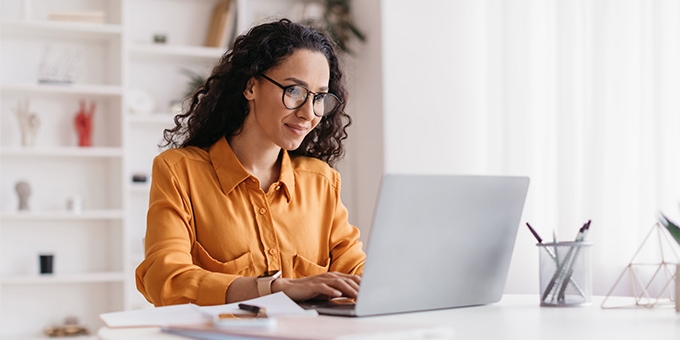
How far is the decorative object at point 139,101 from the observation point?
13.7 ft

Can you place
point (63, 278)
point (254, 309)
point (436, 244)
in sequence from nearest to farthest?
point (254, 309)
point (436, 244)
point (63, 278)

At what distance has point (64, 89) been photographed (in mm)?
3922

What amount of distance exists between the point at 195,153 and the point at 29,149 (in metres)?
2.23

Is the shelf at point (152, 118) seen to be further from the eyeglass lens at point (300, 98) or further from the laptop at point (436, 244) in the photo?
the laptop at point (436, 244)

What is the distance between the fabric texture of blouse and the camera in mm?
1722

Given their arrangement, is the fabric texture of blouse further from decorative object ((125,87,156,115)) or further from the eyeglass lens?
decorative object ((125,87,156,115))

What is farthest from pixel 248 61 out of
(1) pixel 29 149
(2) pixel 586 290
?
(1) pixel 29 149

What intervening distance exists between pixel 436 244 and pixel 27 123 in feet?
9.97

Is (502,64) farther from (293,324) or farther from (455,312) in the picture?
(293,324)

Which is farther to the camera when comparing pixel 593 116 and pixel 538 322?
pixel 593 116

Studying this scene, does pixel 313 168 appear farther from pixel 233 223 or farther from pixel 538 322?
pixel 538 322

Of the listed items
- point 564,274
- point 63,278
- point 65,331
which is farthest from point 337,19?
point 564,274

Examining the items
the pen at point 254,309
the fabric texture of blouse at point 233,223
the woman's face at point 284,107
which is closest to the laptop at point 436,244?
the pen at point 254,309

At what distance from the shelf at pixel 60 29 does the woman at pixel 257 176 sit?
2057 millimetres
